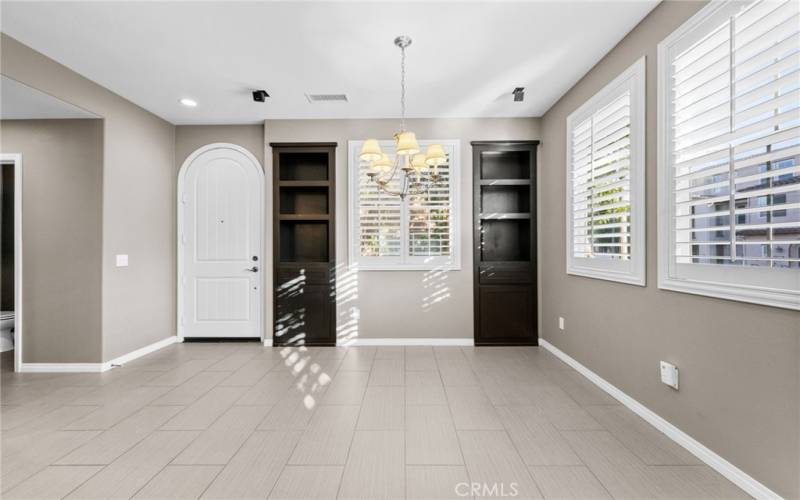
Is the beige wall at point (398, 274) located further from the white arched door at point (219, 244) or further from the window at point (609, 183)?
the window at point (609, 183)

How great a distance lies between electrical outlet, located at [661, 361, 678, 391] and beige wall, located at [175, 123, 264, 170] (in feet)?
15.5

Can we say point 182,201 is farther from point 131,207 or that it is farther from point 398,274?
point 398,274

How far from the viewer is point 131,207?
4.03 metres

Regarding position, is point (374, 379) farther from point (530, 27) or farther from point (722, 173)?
point (530, 27)

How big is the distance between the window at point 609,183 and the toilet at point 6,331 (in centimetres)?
640

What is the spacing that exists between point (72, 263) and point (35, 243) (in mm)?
427

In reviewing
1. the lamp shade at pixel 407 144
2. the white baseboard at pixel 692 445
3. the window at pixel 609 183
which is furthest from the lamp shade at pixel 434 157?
the white baseboard at pixel 692 445

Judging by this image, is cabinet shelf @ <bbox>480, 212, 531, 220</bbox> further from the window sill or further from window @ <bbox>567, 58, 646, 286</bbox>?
the window sill

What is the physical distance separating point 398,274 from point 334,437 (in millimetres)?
2419

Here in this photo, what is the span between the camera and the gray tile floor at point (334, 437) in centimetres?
186

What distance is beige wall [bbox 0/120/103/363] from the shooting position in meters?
3.62

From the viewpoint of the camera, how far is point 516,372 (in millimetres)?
3547

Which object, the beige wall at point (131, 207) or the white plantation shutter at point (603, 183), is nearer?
the white plantation shutter at point (603, 183)

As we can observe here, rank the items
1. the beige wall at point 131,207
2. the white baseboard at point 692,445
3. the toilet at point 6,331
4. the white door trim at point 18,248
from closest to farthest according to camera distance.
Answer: the white baseboard at point 692,445 → the beige wall at point 131,207 → the white door trim at point 18,248 → the toilet at point 6,331
